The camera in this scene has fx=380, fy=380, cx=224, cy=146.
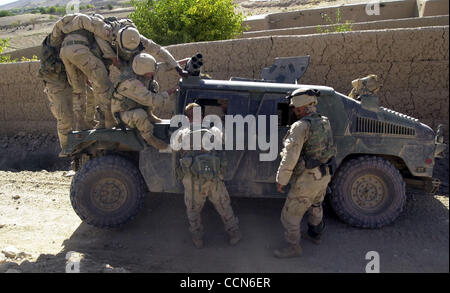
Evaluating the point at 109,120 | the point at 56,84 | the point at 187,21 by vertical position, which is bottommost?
the point at 109,120

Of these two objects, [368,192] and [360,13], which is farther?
[360,13]

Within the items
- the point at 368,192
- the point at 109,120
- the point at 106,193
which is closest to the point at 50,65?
the point at 109,120

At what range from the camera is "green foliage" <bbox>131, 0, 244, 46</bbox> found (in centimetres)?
933

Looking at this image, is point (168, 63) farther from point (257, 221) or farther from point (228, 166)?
point (257, 221)

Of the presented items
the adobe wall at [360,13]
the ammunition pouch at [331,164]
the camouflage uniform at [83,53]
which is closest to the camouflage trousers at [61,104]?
the camouflage uniform at [83,53]

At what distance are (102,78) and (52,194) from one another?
211 cm

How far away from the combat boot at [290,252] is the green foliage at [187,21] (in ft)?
22.0

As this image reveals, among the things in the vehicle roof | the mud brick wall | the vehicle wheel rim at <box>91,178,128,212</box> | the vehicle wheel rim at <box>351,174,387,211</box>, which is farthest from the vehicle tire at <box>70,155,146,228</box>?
the mud brick wall

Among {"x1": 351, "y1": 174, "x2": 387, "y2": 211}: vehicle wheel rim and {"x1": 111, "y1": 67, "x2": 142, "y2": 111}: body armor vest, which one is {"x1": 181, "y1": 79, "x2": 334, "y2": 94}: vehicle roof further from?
{"x1": 351, "y1": 174, "x2": 387, "y2": 211}: vehicle wheel rim

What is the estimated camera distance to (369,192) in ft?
14.4

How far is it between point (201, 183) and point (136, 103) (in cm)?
130

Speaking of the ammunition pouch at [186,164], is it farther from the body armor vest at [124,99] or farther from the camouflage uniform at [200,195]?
the body armor vest at [124,99]

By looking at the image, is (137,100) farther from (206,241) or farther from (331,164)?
(331,164)

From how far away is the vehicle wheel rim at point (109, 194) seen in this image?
177 inches
